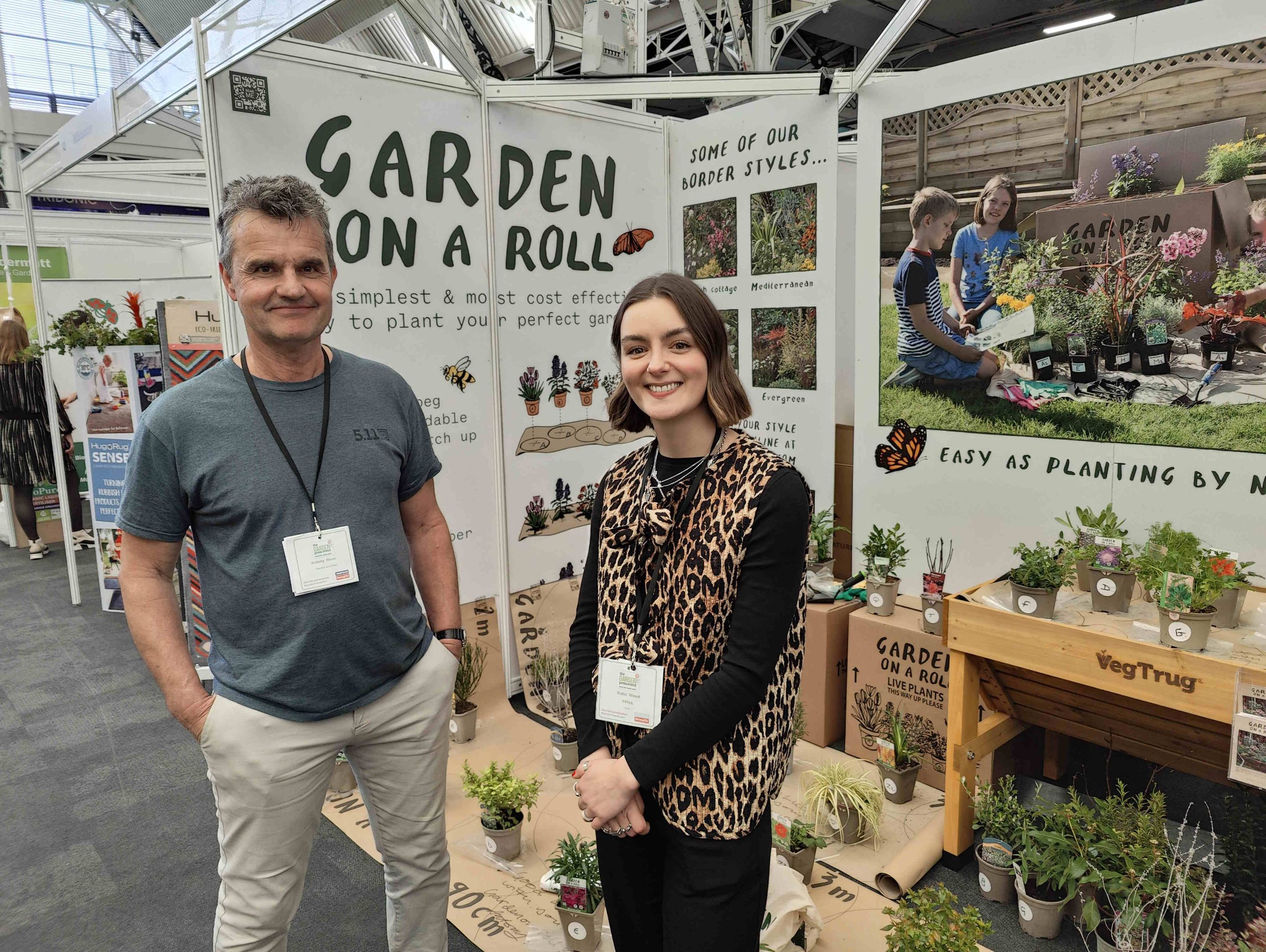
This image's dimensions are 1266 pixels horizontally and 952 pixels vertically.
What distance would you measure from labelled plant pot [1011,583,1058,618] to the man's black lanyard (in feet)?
5.95

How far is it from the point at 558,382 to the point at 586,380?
0.16 metres

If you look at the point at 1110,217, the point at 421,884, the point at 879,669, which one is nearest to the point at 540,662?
the point at 879,669

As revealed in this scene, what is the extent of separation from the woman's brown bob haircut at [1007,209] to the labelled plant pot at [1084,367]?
1.60ft

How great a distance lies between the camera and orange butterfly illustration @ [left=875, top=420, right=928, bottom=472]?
9.91ft

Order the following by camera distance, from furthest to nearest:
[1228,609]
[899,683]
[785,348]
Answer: [785,348] < [899,683] < [1228,609]

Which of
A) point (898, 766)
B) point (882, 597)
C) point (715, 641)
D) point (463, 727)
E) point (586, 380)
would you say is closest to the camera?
point (715, 641)

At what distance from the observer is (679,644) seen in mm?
1229

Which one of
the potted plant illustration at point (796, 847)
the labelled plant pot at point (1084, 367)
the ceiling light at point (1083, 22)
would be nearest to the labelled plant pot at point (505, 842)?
the potted plant illustration at point (796, 847)

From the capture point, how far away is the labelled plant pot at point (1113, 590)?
2145 mm

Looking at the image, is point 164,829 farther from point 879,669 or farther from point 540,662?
point 879,669

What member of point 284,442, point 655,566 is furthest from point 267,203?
point 655,566

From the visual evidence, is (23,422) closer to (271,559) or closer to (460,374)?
(460,374)

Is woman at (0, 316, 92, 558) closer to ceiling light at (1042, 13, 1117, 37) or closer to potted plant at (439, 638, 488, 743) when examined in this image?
potted plant at (439, 638, 488, 743)

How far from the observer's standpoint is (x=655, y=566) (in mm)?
1279
